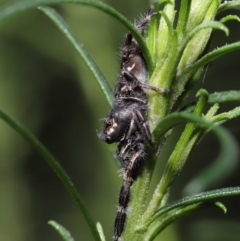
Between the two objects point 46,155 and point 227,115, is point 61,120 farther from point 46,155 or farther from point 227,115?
point 46,155

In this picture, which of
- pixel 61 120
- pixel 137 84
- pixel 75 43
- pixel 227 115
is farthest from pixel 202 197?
pixel 61 120

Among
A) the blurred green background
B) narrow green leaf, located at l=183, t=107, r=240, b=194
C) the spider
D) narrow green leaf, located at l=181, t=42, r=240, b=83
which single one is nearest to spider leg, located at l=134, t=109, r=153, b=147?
the spider

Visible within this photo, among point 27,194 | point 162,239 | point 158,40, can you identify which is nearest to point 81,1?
point 158,40

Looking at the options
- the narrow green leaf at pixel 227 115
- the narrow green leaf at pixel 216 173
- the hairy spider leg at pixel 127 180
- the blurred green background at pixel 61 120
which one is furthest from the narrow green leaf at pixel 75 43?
the blurred green background at pixel 61 120

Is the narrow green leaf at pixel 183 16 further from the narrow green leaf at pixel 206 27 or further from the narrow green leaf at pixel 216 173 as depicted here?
the narrow green leaf at pixel 216 173

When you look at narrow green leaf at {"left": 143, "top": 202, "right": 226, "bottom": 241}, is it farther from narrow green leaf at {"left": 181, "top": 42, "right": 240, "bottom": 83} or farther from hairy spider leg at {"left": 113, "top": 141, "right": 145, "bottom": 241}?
narrow green leaf at {"left": 181, "top": 42, "right": 240, "bottom": 83}

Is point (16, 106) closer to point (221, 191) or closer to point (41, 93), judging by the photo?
point (41, 93)
